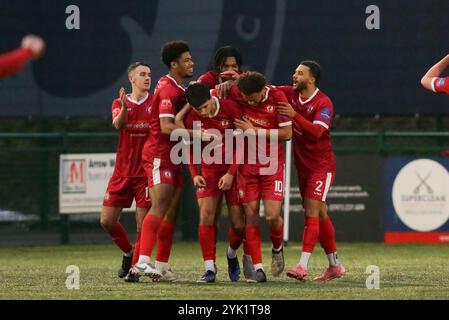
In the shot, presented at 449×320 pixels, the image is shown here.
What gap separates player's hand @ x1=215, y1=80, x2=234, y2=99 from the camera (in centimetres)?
1073

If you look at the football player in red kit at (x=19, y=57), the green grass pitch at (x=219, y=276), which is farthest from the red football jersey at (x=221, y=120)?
the football player in red kit at (x=19, y=57)

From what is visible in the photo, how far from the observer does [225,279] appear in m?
11.2

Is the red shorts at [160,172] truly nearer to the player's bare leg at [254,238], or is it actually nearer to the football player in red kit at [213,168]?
the football player in red kit at [213,168]

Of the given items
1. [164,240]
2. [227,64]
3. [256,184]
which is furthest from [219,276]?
[227,64]

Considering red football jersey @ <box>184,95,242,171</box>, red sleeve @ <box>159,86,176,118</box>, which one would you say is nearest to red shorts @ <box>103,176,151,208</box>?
red football jersey @ <box>184,95,242,171</box>

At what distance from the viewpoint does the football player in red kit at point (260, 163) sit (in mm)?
10641

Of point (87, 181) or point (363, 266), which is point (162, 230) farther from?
point (87, 181)

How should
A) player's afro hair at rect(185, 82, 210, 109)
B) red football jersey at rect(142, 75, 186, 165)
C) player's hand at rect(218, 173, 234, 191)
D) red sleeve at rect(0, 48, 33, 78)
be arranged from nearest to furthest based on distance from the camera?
red sleeve at rect(0, 48, 33, 78) → player's afro hair at rect(185, 82, 210, 109) → player's hand at rect(218, 173, 234, 191) → red football jersey at rect(142, 75, 186, 165)

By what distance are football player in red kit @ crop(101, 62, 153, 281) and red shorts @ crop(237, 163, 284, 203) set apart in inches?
38.3

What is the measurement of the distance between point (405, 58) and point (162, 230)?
21.4ft

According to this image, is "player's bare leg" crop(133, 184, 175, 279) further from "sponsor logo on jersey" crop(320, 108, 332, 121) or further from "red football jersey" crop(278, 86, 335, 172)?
"sponsor logo on jersey" crop(320, 108, 332, 121)

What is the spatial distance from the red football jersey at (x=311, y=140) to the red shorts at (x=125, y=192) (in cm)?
143
